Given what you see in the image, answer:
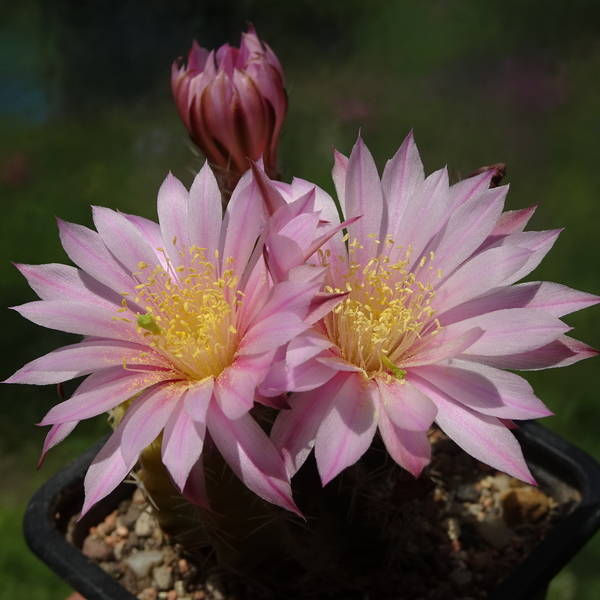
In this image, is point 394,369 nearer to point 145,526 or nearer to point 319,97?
point 145,526

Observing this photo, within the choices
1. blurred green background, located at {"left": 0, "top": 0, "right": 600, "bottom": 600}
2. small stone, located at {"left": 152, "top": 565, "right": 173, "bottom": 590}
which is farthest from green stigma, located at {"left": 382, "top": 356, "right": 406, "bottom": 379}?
blurred green background, located at {"left": 0, "top": 0, "right": 600, "bottom": 600}

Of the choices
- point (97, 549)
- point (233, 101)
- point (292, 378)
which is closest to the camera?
point (292, 378)

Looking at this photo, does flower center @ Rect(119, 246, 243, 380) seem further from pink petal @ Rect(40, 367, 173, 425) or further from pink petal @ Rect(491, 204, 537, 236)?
pink petal @ Rect(491, 204, 537, 236)

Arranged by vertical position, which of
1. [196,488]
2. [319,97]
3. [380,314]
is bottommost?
[196,488]

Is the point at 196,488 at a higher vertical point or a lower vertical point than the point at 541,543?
higher

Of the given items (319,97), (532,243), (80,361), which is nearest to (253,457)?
(80,361)

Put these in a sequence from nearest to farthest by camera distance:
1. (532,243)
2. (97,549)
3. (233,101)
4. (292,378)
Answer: (292,378)
(532,243)
(233,101)
(97,549)

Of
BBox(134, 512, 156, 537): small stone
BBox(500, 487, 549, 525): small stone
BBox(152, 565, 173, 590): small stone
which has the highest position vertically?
BBox(500, 487, 549, 525): small stone
